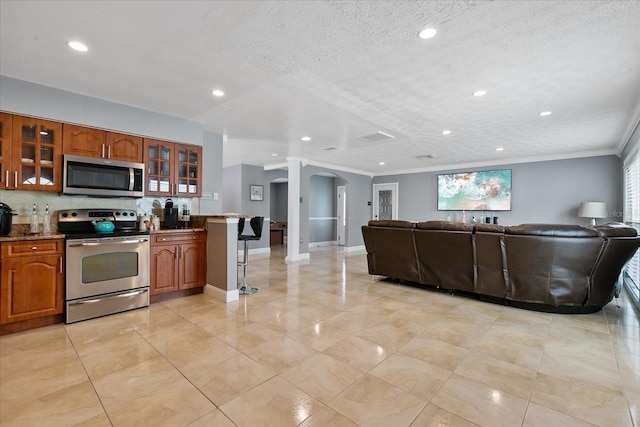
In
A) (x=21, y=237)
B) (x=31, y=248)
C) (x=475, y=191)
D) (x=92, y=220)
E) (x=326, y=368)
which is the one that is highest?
(x=475, y=191)

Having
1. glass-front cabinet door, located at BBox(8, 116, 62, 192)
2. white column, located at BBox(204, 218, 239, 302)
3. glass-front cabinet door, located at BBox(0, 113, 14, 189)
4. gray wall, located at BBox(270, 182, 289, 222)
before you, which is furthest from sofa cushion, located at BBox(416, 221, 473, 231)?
gray wall, located at BBox(270, 182, 289, 222)

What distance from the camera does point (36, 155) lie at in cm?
317

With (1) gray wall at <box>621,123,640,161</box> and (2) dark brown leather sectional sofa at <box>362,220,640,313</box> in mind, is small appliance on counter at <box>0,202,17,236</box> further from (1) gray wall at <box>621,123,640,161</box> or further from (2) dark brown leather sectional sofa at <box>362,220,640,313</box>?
(1) gray wall at <box>621,123,640,161</box>

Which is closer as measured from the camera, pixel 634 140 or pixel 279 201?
pixel 634 140

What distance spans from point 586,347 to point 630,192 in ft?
13.7

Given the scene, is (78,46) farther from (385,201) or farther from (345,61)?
(385,201)

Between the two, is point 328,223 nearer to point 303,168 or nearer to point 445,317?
point 303,168

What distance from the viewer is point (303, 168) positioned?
24.1 ft

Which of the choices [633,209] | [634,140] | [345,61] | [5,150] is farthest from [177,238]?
[633,209]

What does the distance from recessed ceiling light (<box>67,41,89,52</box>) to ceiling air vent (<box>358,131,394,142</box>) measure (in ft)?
12.4

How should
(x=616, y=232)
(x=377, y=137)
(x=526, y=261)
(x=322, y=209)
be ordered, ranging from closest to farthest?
(x=616, y=232) → (x=526, y=261) → (x=377, y=137) → (x=322, y=209)

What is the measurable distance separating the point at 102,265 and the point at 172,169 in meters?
1.55

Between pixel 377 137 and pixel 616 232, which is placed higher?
pixel 377 137

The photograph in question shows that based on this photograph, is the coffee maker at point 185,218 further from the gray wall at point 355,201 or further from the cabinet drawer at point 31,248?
the gray wall at point 355,201
